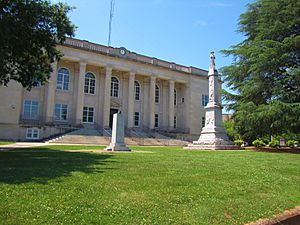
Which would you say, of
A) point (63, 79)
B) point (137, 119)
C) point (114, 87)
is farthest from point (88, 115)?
point (137, 119)

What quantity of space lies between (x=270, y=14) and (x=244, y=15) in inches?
121

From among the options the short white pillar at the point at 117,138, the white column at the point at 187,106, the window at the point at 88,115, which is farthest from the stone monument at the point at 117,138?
the white column at the point at 187,106

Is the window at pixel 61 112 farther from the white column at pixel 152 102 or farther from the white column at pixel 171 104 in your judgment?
the white column at pixel 171 104

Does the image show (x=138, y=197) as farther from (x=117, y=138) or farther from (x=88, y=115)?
(x=88, y=115)

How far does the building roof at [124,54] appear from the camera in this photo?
36.6 m

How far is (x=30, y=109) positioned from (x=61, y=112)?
13.0ft

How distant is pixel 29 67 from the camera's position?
13898 millimetres

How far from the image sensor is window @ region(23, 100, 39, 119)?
33.8m

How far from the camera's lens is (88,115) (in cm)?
3831

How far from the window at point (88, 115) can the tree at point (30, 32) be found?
75.0 feet

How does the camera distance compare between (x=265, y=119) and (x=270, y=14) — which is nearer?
(x=265, y=119)

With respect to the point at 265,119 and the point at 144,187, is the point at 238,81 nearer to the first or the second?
the point at 265,119

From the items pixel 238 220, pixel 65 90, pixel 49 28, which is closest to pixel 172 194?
pixel 238 220

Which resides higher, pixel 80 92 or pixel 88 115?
pixel 80 92
